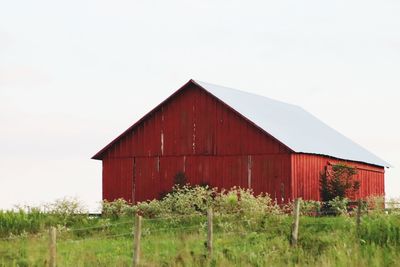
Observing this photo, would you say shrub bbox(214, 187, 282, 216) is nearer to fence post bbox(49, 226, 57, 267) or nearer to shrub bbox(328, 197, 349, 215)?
shrub bbox(328, 197, 349, 215)

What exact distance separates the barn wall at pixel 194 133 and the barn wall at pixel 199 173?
0.35 metres

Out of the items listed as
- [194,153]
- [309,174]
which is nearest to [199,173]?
[194,153]

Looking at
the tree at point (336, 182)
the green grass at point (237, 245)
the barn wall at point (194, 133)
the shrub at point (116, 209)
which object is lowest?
the green grass at point (237, 245)

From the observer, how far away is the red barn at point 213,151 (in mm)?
33719

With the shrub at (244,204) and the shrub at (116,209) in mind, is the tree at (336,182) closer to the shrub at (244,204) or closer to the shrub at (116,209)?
the shrub at (244,204)

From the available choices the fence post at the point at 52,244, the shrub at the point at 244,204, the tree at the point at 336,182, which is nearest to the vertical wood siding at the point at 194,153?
the shrub at the point at 244,204

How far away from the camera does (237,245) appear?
21625 mm

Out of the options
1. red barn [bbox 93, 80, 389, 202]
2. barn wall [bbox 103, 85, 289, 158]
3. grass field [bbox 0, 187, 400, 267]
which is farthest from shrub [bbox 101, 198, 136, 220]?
barn wall [bbox 103, 85, 289, 158]

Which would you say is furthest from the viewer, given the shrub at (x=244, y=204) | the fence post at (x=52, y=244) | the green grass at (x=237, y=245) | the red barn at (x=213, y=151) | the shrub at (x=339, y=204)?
the red barn at (x=213, y=151)

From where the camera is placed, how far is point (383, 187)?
A: 48062 millimetres

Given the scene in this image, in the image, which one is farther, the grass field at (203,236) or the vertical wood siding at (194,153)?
the vertical wood siding at (194,153)

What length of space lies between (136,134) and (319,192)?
9622 mm

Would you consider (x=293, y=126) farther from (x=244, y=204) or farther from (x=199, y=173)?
(x=244, y=204)

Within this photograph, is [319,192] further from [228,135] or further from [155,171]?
[155,171]
